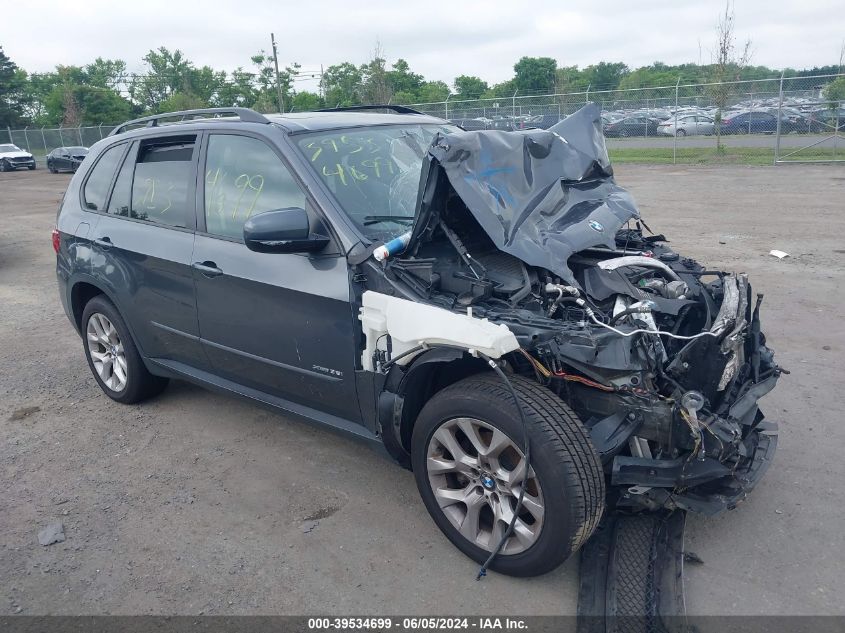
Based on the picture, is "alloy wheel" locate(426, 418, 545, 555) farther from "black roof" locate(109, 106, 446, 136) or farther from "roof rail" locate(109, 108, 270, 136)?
"roof rail" locate(109, 108, 270, 136)

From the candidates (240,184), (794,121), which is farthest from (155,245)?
(794,121)

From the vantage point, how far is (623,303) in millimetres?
3268

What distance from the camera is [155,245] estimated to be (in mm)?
4324

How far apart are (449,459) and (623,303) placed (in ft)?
3.52

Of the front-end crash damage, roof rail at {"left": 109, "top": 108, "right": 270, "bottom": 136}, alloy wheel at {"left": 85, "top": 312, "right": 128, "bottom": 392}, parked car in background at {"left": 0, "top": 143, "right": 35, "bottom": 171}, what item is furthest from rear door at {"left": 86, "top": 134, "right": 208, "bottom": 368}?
parked car in background at {"left": 0, "top": 143, "right": 35, "bottom": 171}

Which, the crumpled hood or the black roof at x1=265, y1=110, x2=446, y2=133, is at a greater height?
the black roof at x1=265, y1=110, x2=446, y2=133

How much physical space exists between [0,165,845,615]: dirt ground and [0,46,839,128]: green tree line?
23.4m

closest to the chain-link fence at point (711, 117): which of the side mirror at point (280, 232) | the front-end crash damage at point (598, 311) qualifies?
the front-end crash damage at point (598, 311)

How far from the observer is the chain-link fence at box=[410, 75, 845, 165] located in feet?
64.2

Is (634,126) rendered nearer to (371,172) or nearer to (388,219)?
(371,172)

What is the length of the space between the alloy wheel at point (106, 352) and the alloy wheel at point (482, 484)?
2781 mm

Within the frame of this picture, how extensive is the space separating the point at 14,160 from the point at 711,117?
30885 mm

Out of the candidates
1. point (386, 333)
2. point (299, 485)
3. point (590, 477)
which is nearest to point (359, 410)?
point (386, 333)

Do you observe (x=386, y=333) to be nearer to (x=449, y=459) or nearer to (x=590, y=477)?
(x=449, y=459)
